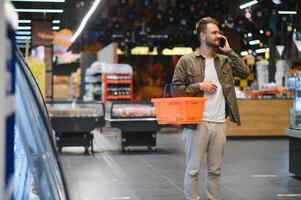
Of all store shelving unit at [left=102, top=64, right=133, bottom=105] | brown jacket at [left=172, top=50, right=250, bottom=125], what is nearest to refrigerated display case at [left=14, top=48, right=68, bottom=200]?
brown jacket at [left=172, top=50, right=250, bottom=125]

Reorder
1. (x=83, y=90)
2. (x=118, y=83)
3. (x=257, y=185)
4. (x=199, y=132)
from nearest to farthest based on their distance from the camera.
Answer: (x=199, y=132) → (x=257, y=185) → (x=118, y=83) → (x=83, y=90)

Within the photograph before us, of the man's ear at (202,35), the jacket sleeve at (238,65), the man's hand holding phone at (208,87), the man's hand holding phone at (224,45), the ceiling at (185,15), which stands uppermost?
the ceiling at (185,15)

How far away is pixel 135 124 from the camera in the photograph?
1074cm

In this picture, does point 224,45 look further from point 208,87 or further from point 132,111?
point 132,111

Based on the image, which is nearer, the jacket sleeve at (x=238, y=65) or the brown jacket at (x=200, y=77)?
the brown jacket at (x=200, y=77)

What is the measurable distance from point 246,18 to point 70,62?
1617 cm

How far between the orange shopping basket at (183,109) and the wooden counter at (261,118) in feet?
30.8

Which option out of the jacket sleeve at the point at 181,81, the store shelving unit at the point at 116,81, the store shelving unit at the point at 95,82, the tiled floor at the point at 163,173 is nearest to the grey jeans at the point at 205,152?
the jacket sleeve at the point at 181,81

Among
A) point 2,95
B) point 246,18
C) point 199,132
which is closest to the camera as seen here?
point 2,95

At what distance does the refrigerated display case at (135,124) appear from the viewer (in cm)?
1074

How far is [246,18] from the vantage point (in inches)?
774

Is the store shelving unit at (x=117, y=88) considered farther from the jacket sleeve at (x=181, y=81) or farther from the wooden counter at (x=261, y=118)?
the jacket sleeve at (x=181, y=81)

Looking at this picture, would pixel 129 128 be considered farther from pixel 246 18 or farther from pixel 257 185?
pixel 246 18

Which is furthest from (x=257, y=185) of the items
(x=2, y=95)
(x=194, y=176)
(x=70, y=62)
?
(x=70, y=62)
